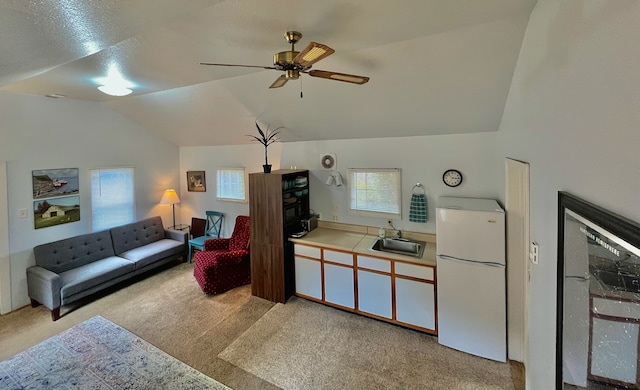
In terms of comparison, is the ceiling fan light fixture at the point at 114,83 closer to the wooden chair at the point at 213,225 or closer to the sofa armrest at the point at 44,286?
the sofa armrest at the point at 44,286

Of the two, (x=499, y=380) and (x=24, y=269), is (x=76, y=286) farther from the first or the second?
(x=499, y=380)

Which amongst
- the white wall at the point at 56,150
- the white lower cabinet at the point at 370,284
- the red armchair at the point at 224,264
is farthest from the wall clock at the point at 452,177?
the white wall at the point at 56,150

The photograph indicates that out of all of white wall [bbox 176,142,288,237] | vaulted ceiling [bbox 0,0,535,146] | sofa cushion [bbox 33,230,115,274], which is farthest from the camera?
white wall [bbox 176,142,288,237]

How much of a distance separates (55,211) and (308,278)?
3.79m

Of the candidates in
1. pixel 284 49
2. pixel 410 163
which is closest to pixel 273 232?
pixel 410 163

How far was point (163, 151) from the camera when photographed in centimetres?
533

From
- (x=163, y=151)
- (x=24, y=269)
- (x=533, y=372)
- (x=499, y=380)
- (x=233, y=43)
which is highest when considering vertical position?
(x=233, y=43)

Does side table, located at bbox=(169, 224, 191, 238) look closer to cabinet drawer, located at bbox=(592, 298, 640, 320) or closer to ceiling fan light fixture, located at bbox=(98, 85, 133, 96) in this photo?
ceiling fan light fixture, located at bbox=(98, 85, 133, 96)

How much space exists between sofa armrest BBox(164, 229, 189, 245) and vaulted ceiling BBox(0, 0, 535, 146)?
2256mm

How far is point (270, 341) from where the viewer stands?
293 centimetres

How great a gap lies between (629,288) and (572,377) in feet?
2.10

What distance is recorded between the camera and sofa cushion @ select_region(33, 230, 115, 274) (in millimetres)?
3709

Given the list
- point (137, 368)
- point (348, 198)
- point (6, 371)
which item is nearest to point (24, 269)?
point (6, 371)

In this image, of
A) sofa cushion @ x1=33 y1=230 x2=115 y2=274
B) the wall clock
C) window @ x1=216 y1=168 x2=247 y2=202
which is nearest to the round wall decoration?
the wall clock
